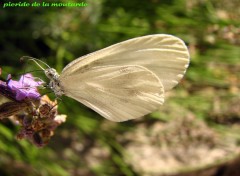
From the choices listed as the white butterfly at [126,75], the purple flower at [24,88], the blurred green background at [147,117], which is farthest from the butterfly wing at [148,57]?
the blurred green background at [147,117]

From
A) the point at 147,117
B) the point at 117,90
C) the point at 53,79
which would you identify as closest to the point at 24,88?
the point at 53,79

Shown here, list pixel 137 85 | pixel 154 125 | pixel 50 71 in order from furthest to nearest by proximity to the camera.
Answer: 1. pixel 154 125
2. pixel 137 85
3. pixel 50 71

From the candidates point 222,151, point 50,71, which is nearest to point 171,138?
point 222,151

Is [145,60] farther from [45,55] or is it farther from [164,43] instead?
[45,55]

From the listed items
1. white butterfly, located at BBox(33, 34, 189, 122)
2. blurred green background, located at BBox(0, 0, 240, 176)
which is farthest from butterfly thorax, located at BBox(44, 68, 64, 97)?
blurred green background, located at BBox(0, 0, 240, 176)

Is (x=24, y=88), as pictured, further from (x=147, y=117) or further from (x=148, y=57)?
(x=147, y=117)

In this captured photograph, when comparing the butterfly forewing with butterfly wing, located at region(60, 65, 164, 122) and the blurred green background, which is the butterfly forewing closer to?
butterfly wing, located at region(60, 65, 164, 122)

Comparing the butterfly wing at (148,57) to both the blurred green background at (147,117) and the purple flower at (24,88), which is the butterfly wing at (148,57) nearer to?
the purple flower at (24,88)
